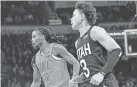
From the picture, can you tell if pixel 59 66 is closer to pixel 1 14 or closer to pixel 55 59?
pixel 55 59

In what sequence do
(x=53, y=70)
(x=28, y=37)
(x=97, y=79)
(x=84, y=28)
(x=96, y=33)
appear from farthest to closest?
(x=28, y=37), (x=53, y=70), (x=84, y=28), (x=96, y=33), (x=97, y=79)

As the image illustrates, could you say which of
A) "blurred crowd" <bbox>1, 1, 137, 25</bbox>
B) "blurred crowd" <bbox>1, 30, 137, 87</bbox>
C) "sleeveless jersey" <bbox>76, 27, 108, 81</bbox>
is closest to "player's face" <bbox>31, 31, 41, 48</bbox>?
"sleeveless jersey" <bbox>76, 27, 108, 81</bbox>

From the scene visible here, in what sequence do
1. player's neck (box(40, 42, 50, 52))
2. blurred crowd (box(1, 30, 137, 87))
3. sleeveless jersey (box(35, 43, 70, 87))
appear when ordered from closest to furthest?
1. sleeveless jersey (box(35, 43, 70, 87))
2. player's neck (box(40, 42, 50, 52))
3. blurred crowd (box(1, 30, 137, 87))

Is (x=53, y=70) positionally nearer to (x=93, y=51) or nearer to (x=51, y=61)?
(x=51, y=61)

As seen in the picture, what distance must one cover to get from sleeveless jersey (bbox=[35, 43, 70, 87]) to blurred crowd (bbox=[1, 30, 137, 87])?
14.9 ft

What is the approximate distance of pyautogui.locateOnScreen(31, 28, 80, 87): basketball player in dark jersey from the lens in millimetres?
4562

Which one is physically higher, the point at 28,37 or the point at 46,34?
the point at 46,34

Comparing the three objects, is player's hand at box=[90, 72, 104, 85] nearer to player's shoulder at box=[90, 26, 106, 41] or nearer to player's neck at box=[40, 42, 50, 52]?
player's shoulder at box=[90, 26, 106, 41]

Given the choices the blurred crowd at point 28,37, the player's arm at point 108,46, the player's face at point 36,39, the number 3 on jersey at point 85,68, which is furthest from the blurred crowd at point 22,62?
the player's arm at point 108,46

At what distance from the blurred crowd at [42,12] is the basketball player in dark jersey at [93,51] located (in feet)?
18.4

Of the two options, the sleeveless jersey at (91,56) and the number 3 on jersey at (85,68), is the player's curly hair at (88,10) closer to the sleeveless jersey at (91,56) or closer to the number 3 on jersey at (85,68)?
the sleeveless jersey at (91,56)

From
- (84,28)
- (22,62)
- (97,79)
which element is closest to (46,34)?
(84,28)

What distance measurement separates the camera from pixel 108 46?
3568mm

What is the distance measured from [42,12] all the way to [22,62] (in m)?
1.18
